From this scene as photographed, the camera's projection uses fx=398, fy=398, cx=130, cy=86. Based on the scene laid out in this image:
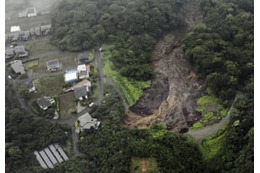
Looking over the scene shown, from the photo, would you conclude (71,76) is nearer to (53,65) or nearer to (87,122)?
(53,65)

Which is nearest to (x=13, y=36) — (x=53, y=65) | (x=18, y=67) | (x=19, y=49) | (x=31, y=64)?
(x=19, y=49)

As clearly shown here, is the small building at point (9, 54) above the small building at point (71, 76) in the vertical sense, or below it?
above

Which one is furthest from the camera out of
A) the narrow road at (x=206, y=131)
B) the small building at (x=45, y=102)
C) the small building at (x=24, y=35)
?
the small building at (x=24, y=35)

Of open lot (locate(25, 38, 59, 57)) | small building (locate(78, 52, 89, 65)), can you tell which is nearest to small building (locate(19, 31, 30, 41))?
open lot (locate(25, 38, 59, 57))

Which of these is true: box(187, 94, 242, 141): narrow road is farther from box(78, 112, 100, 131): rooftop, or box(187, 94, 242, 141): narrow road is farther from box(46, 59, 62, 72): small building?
box(46, 59, 62, 72): small building

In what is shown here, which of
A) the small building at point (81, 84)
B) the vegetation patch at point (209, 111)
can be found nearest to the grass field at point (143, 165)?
the vegetation patch at point (209, 111)

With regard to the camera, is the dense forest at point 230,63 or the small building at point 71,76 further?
the small building at point 71,76

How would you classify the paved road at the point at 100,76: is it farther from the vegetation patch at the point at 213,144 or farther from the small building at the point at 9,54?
the vegetation patch at the point at 213,144

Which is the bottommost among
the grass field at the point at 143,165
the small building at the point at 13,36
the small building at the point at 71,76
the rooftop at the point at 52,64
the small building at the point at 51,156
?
the small building at the point at 51,156
